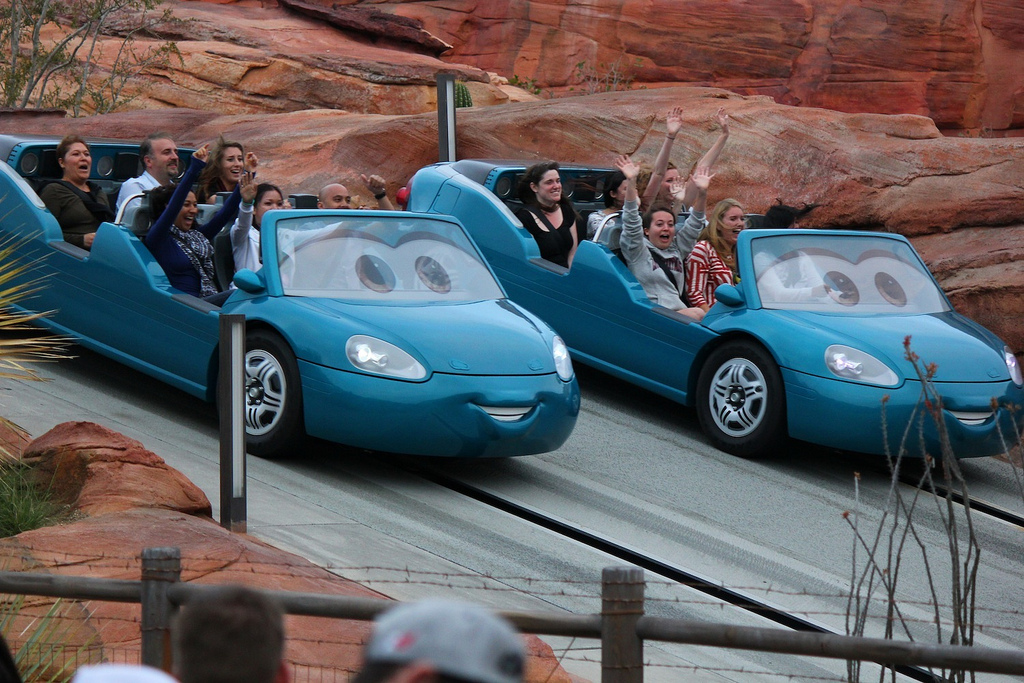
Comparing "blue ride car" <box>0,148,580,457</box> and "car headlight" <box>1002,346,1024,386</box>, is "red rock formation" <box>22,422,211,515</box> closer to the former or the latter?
"blue ride car" <box>0,148,580,457</box>

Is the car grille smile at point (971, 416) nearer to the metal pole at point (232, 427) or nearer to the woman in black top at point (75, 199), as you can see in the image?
the metal pole at point (232, 427)

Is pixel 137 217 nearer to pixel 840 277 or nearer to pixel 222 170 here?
pixel 222 170

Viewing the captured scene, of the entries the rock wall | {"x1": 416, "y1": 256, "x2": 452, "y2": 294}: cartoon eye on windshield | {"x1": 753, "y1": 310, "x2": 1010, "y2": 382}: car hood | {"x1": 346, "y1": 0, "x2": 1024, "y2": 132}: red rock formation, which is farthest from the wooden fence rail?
{"x1": 346, "y1": 0, "x2": 1024, "y2": 132}: red rock formation

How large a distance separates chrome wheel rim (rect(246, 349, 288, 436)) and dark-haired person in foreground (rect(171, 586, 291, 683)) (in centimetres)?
559

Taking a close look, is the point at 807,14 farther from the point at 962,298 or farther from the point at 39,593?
the point at 39,593

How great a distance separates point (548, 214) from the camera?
10.1 metres

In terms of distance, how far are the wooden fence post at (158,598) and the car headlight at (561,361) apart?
4.00m

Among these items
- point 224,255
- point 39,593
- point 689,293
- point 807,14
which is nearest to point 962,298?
point 689,293

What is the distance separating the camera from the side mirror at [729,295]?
842cm

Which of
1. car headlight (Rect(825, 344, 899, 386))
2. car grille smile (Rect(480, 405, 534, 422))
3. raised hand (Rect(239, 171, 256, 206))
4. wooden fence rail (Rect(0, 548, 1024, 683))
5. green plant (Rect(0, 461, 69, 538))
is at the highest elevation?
raised hand (Rect(239, 171, 256, 206))

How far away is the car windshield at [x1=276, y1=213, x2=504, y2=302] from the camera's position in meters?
7.62

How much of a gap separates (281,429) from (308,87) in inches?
651

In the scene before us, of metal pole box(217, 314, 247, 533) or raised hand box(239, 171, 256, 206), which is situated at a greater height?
raised hand box(239, 171, 256, 206)

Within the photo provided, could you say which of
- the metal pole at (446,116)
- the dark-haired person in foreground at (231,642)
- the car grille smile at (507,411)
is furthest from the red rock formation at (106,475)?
the metal pole at (446,116)
